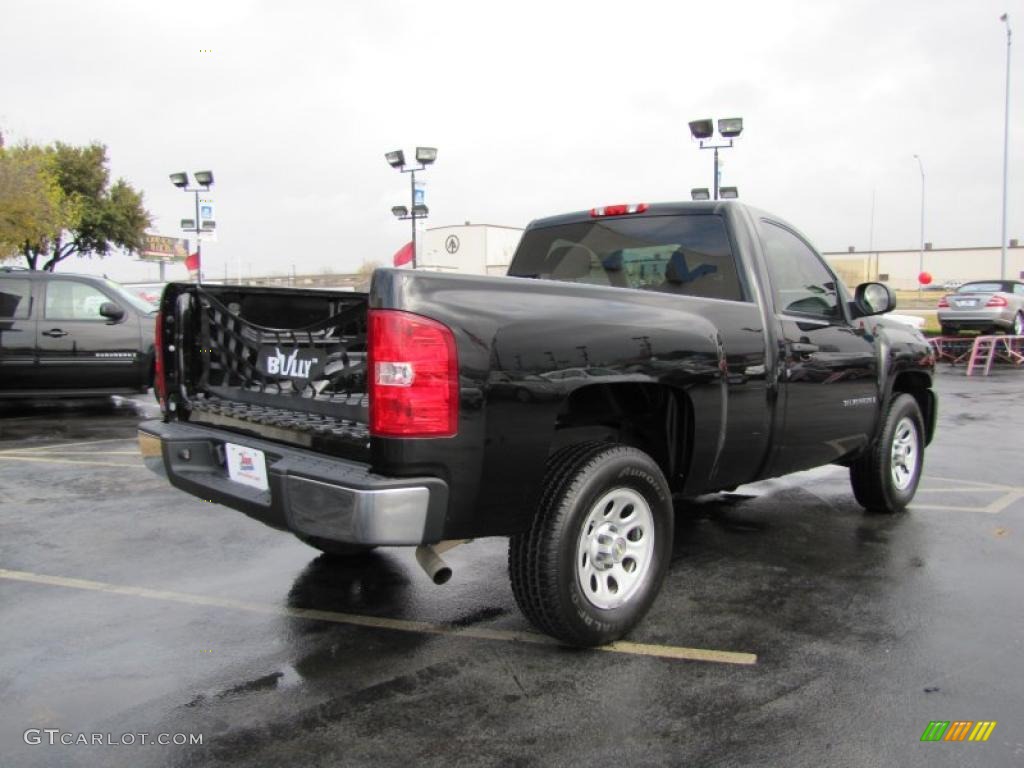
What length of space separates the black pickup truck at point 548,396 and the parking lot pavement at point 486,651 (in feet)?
1.15

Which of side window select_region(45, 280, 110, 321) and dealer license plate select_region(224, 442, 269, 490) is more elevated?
side window select_region(45, 280, 110, 321)

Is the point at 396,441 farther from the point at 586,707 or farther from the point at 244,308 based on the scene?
the point at 244,308

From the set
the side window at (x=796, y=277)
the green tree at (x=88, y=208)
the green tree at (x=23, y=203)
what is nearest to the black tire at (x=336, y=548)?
the side window at (x=796, y=277)

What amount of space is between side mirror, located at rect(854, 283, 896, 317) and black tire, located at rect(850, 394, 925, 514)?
730mm

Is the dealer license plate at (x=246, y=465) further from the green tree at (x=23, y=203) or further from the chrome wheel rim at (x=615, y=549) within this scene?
the green tree at (x=23, y=203)

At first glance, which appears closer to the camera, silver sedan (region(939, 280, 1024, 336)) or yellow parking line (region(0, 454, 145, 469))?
yellow parking line (region(0, 454, 145, 469))

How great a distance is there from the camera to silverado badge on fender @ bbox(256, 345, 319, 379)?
11.9 ft

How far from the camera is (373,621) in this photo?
12.2ft

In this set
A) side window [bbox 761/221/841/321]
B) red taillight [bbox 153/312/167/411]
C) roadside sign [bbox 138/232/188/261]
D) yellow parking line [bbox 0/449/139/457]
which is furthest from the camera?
roadside sign [bbox 138/232/188/261]

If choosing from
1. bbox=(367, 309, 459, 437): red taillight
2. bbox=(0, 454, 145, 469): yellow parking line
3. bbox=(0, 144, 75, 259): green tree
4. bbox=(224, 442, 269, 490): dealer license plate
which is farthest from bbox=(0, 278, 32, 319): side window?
bbox=(0, 144, 75, 259): green tree

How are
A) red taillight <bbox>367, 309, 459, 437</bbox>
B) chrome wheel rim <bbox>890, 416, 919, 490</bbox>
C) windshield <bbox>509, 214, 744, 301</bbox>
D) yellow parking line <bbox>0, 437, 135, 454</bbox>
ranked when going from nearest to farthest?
red taillight <bbox>367, 309, 459, 437</bbox> < windshield <bbox>509, 214, 744, 301</bbox> < chrome wheel rim <bbox>890, 416, 919, 490</bbox> < yellow parking line <bbox>0, 437, 135, 454</bbox>

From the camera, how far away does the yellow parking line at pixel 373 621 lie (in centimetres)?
335

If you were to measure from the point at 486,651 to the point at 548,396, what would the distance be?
1144mm

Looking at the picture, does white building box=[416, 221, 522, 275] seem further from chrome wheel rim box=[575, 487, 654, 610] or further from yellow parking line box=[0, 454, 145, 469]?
chrome wheel rim box=[575, 487, 654, 610]
